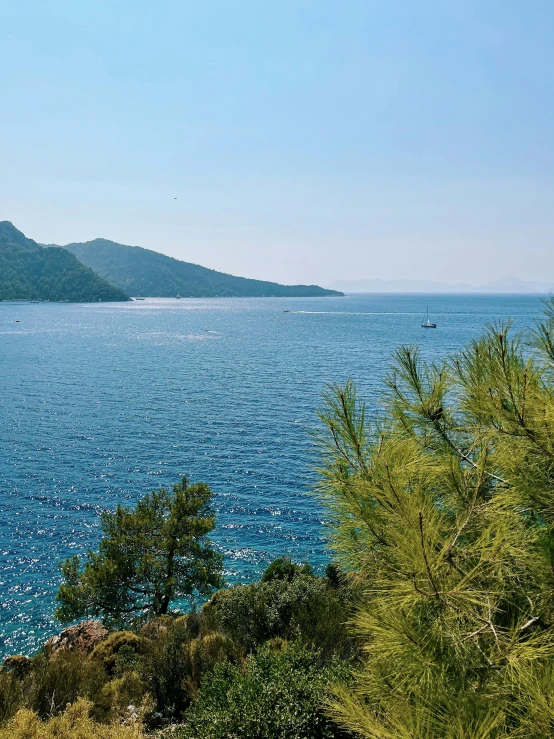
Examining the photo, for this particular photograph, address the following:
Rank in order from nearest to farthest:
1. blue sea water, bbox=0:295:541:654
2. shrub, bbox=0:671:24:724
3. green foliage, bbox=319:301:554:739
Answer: green foliage, bbox=319:301:554:739
shrub, bbox=0:671:24:724
blue sea water, bbox=0:295:541:654

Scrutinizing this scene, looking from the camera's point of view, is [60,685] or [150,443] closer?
[60,685]

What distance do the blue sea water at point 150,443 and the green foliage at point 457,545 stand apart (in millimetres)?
956

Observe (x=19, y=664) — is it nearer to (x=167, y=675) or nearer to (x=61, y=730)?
(x=167, y=675)

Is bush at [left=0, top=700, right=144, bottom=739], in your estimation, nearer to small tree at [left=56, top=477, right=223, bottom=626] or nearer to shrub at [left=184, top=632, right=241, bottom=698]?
shrub at [left=184, top=632, right=241, bottom=698]

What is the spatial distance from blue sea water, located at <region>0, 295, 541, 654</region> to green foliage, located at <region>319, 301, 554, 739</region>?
0.96 metres

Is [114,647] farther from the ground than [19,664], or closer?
closer

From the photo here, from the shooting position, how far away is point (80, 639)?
18328mm

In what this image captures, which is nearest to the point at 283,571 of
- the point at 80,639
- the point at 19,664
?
the point at 80,639

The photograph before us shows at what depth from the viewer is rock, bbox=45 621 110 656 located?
58.1ft

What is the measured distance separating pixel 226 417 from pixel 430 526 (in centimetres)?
4755

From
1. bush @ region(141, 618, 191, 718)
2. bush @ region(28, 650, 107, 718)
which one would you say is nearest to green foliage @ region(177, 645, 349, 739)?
bush @ region(141, 618, 191, 718)

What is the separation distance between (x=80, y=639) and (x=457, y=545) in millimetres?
17881

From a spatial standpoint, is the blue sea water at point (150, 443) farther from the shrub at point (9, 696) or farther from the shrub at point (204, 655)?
the shrub at point (9, 696)

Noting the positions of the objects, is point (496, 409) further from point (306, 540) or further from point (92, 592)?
point (306, 540)
